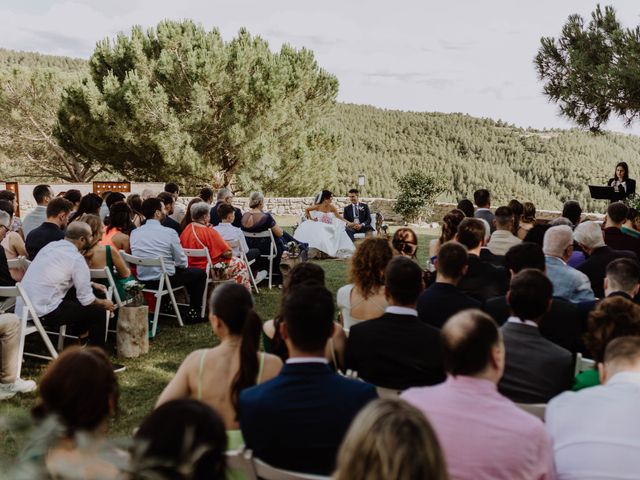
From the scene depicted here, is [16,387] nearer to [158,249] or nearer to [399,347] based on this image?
[158,249]

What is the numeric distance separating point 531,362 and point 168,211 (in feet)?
19.0

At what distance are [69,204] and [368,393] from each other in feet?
14.0

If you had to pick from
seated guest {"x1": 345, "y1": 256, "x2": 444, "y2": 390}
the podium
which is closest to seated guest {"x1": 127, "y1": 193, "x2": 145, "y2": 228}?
seated guest {"x1": 345, "y1": 256, "x2": 444, "y2": 390}

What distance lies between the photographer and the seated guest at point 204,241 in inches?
269

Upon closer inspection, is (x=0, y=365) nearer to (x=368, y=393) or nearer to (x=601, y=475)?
(x=368, y=393)

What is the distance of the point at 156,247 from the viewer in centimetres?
617

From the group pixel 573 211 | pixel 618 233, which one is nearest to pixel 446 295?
pixel 618 233

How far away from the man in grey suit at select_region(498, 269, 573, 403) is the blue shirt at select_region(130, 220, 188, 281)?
4.12m

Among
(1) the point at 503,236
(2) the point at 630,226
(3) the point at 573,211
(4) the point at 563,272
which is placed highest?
(3) the point at 573,211

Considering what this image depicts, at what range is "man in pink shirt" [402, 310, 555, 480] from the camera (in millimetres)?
1899

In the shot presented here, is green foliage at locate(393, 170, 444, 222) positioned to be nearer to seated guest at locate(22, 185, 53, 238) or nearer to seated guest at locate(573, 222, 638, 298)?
seated guest at locate(22, 185, 53, 238)

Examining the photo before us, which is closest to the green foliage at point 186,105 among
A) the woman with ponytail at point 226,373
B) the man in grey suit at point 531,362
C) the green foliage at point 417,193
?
the green foliage at point 417,193

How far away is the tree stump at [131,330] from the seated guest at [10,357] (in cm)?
96

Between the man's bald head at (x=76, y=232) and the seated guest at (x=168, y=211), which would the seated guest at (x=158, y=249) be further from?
the man's bald head at (x=76, y=232)
